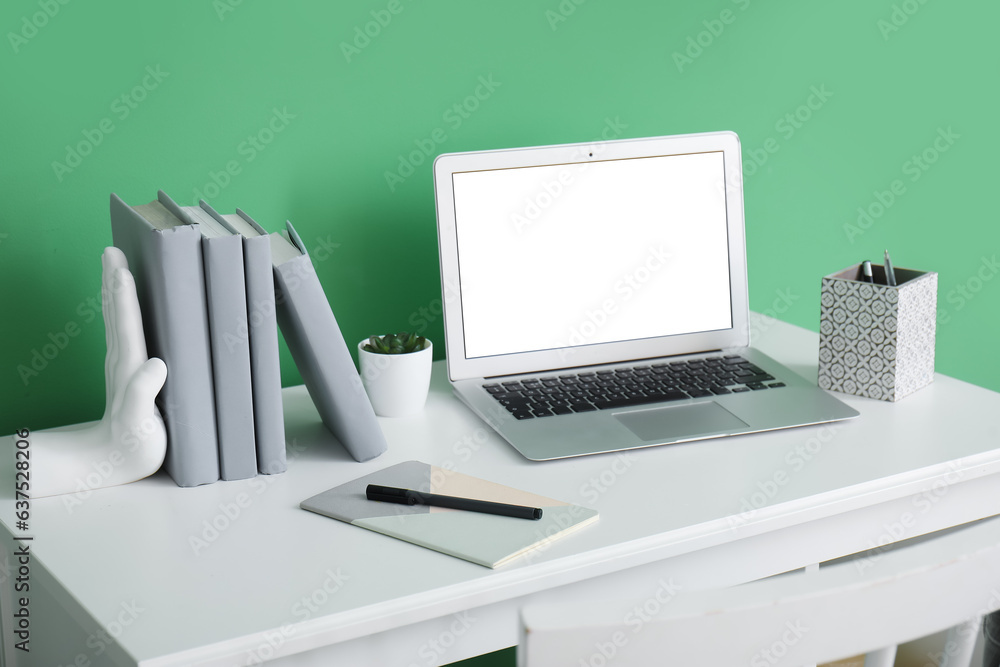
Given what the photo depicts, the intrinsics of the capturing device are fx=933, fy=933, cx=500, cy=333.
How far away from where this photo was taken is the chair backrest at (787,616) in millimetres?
492

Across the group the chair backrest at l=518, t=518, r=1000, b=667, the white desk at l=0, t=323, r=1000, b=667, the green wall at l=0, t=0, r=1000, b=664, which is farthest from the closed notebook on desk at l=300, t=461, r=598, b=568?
the green wall at l=0, t=0, r=1000, b=664

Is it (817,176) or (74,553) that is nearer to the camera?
(74,553)

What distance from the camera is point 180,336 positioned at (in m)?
0.88

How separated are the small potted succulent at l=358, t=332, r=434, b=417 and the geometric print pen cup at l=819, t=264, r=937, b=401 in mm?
495

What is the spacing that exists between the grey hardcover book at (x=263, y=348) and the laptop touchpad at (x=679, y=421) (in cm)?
38

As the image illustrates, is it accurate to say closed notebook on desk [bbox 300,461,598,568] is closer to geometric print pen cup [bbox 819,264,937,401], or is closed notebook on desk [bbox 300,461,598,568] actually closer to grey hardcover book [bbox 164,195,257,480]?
grey hardcover book [bbox 164,195,257,480]

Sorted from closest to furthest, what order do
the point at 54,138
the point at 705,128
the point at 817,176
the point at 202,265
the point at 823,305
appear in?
the point at 202,265 < the point at 54,138 < the point at 823,305 < the point at 705,128 < the point at 817,176

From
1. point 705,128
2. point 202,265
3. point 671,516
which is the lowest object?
point 671,516

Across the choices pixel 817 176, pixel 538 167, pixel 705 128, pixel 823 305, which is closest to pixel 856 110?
pixel 817 176

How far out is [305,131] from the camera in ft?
3.89

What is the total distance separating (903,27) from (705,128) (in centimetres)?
44

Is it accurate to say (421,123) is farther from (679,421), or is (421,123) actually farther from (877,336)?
(877,336)

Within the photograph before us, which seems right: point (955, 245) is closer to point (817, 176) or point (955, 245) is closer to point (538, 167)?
point (817, 176)

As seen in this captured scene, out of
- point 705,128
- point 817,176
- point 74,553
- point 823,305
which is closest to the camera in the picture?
point 74,553
